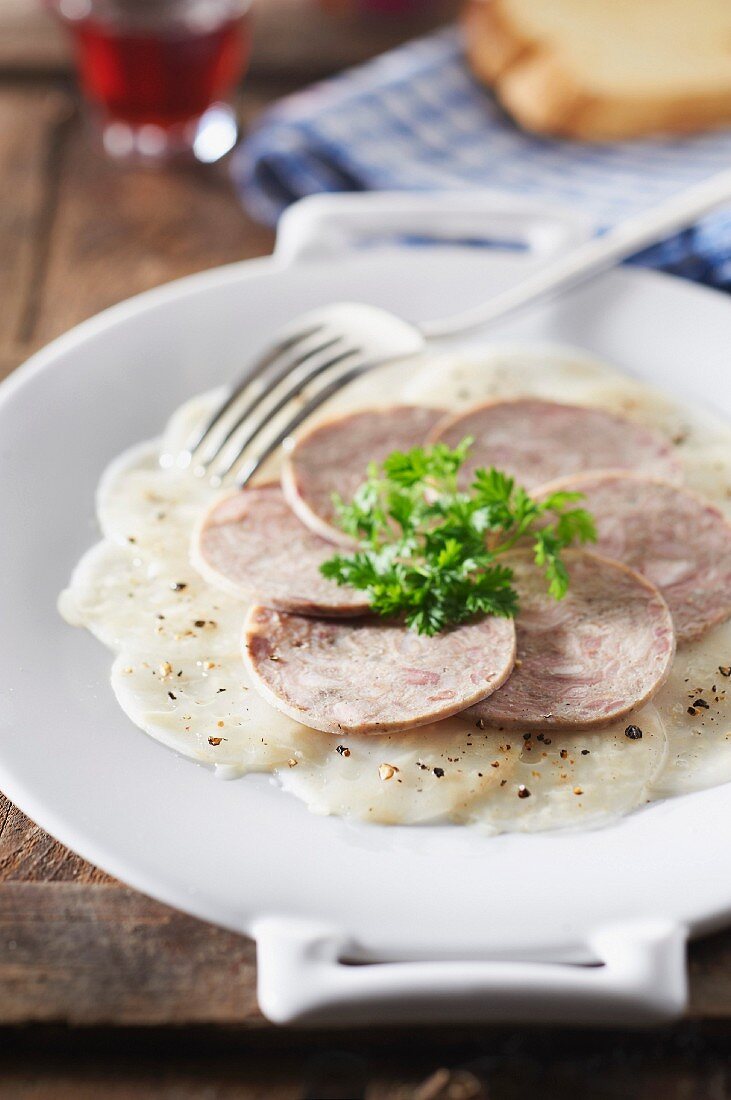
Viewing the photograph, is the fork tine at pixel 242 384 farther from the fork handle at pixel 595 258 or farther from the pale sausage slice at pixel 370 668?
the pale sausage slice at pixel 370 668

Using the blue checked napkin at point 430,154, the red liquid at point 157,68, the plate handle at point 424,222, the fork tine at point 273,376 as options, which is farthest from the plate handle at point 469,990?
the red liquid at point 157,68

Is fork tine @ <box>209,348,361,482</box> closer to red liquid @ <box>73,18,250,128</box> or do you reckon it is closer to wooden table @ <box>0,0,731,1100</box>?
wooden table @ <box>0,0,731,1100</box>

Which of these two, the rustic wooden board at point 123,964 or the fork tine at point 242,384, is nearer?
the rustic wooden board at point 123,964

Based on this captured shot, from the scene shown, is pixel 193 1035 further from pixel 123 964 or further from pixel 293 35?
pixel 293 35

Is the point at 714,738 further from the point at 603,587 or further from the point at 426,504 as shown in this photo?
the point at 426,504

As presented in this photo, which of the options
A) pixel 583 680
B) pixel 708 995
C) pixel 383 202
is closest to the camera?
pixel 708 995

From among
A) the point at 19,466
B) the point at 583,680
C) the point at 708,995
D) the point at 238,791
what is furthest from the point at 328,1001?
the point at 19,466
